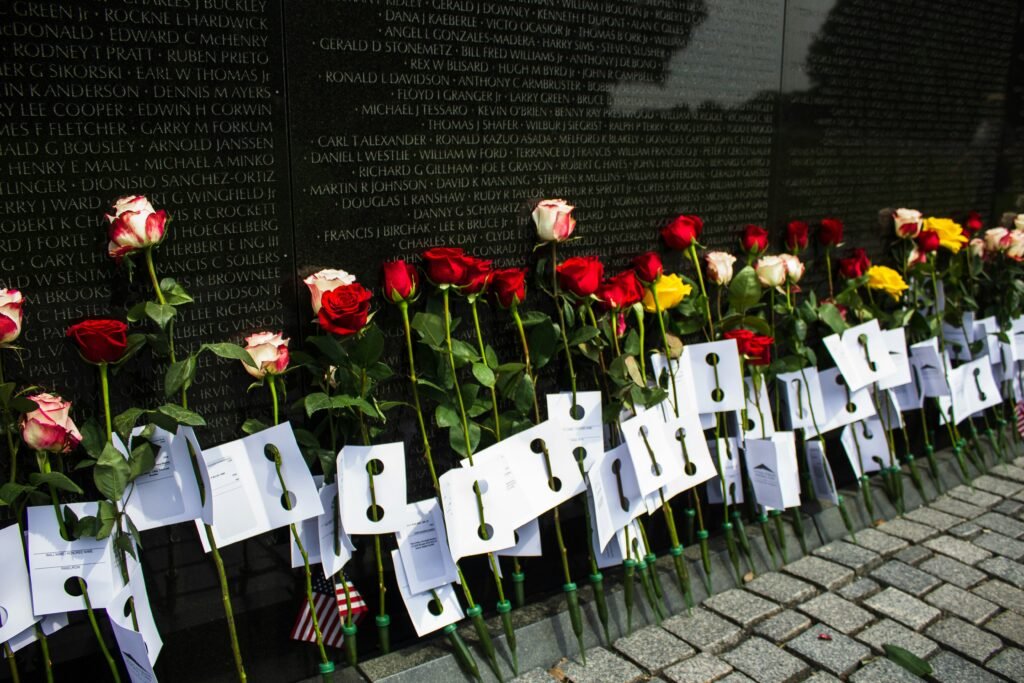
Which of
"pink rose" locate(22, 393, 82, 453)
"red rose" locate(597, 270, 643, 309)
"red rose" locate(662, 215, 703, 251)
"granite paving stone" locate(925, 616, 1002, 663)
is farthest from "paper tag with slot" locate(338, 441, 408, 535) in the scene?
"granite paving stone" locate(925, 616, 1002, 663)

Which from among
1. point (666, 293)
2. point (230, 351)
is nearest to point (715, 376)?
point (666, 293)

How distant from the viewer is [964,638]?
292 cm

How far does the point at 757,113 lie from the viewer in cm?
353

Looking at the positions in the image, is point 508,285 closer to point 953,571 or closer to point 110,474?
point 110,474

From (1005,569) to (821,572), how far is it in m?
0.73

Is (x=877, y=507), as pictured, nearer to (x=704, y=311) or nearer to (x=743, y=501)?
(x=743, y=501)

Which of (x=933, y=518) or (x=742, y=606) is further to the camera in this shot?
(x=933, y=518)

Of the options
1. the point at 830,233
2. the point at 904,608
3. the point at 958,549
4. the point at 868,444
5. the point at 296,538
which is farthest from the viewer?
the point at 868,444

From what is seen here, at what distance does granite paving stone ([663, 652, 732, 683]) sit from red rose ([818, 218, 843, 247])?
6.15ft

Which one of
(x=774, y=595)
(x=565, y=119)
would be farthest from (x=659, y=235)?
(x=774, y=595)

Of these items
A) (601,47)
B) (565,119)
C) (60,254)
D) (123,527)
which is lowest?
(123,527)

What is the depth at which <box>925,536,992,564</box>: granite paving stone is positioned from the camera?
11.6 feet

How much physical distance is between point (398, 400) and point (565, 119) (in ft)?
3.61

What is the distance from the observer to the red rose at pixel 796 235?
3.64 metres
